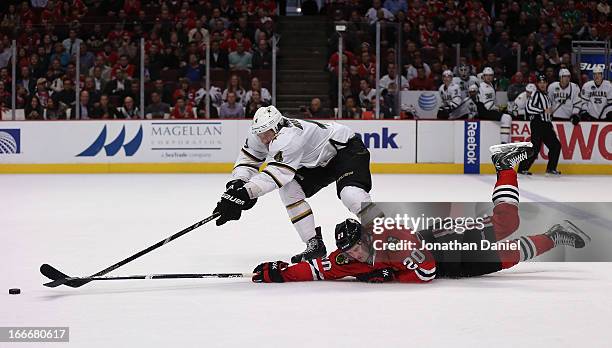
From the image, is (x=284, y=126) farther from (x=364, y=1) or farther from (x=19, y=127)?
(x=364, y=1)

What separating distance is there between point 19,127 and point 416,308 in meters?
9.96

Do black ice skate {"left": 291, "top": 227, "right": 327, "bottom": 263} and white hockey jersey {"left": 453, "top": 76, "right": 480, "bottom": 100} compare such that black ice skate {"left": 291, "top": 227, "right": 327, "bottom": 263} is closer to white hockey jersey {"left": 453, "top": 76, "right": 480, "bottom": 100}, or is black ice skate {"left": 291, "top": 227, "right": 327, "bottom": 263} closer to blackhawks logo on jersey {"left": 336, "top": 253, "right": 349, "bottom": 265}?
blackhawks logo on jersey {"left": 336, "top": 253, "right": 349, "bottom": 265}

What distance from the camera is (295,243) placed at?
271 inches

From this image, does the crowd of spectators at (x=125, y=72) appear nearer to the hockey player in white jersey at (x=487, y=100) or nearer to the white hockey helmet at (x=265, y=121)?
the hockey player in white jersey at (x=487, y=100)

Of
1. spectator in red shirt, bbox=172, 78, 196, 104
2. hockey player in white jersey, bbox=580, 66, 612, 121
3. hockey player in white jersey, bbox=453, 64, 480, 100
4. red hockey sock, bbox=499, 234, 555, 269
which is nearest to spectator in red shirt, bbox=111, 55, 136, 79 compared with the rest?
spectator in red shirt, bbox=172, 78, 196, 104

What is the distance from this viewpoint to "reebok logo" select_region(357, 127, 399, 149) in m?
13.5

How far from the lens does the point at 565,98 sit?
13695 millimetres

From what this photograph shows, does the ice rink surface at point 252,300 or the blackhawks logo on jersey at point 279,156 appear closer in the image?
the ice rink surface at point 252,300

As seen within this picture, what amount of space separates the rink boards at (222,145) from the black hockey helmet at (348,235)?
827 centimetres

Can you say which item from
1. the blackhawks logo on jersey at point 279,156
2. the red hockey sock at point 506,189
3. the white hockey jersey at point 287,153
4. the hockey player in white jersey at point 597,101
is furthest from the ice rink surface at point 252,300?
the hockey player in white jersey at point 597,101

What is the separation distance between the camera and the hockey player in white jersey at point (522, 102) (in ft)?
44.4

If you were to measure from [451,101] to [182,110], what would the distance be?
3.79 meters

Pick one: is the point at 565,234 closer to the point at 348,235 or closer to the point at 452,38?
the point at 348,235

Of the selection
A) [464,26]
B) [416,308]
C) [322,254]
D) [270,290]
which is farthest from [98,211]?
[464,26]
